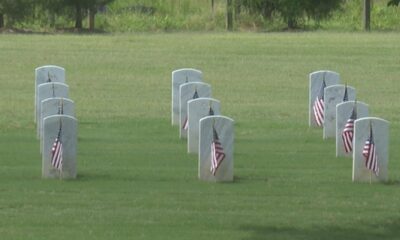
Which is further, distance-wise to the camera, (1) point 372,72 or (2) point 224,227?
(1) point 372,72

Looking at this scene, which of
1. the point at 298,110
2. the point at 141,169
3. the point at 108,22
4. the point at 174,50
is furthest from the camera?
the point at 108,22

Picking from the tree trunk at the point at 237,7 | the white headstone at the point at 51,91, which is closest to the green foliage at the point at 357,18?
the tree trunk at the point at 237,7

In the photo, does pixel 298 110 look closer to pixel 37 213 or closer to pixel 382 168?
pixel 382 168

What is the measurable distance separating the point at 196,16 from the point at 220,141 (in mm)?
49339

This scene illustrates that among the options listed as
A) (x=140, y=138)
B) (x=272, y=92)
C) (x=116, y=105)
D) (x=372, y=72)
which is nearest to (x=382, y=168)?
(x=140, y=138)

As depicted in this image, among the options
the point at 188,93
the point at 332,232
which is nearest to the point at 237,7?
the point at 188,93

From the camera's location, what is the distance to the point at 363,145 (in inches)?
518

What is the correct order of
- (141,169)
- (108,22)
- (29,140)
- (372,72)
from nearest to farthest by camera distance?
(141,169)
(29,140)
(372,72)
(108,22)

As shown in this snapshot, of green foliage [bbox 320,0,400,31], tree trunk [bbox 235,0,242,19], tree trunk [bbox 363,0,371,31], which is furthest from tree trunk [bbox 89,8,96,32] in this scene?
tree trunk [bbox 363,0,371,31]

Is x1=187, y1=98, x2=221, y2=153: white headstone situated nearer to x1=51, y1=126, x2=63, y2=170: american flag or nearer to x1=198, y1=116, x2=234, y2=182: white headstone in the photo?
x1=198, y1=116, x2=234, y2=182: white headstone

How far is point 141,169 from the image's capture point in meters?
14.5

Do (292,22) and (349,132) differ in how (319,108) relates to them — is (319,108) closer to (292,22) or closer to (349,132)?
(349,132)

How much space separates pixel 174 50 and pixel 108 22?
72.9 feet

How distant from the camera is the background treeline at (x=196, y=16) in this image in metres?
57.4
